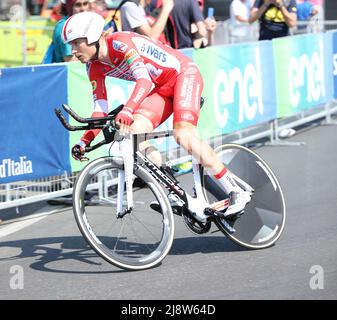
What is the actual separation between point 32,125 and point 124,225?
2403 millimetres

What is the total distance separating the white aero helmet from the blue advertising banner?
2.20 meters

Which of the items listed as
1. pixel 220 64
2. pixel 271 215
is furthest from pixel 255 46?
pixel 271 215

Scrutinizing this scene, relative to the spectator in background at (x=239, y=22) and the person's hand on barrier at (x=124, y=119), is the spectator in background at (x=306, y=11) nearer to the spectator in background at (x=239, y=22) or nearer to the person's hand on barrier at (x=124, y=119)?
the spectator in background at (x=239, y=22)

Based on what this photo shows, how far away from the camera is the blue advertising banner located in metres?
8.80

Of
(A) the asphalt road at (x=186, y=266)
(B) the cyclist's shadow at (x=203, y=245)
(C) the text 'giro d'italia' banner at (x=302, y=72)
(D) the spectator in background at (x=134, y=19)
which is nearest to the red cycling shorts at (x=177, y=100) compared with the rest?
(A) the asphalt road at (x=186, y=266)

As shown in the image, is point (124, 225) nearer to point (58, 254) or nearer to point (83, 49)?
point (58, 254)

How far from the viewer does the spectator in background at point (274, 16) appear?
14.2 metres

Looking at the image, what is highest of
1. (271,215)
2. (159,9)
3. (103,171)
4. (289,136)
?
(159,9)

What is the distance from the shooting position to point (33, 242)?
8.12m

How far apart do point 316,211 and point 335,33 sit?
6.98m

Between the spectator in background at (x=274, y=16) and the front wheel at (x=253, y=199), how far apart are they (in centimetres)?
699

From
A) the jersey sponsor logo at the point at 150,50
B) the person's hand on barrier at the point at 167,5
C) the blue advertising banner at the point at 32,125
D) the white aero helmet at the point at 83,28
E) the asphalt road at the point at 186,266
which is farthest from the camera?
the person's hand on barrier at the point at 167,5

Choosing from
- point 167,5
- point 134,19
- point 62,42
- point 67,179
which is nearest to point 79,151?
point 67,179

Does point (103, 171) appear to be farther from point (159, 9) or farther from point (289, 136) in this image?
point (289, 136)
